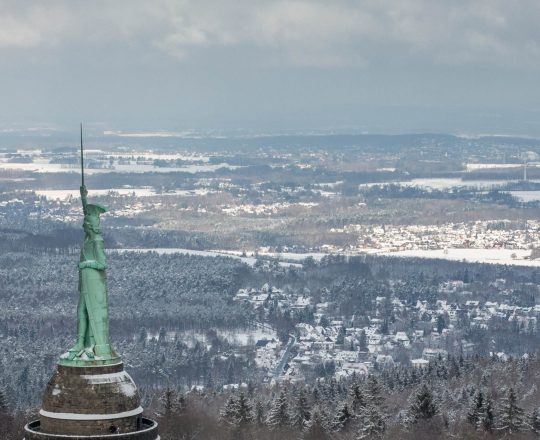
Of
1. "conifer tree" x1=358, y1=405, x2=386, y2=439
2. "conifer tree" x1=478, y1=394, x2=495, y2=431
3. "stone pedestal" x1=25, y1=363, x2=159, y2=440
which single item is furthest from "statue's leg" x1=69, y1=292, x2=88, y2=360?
"conifer tree" x1=478, y1=394, x2=495, y2=431

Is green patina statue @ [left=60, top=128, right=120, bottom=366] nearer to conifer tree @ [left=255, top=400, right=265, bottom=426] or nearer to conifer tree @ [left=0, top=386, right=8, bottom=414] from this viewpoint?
conifer tree @ [left=0, top=386, right=8, bottom=414]

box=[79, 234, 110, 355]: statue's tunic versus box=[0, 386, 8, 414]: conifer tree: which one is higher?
box=[79, 234, 110, 355]: statue's tunic

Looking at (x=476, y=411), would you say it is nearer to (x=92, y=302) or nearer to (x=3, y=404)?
(x=3, y=404)

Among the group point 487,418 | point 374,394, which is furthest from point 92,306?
point 374,394

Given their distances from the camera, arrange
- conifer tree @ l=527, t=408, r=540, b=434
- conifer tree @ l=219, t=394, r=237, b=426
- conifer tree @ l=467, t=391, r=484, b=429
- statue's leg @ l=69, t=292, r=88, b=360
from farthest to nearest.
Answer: conifer tree @ l=219, t=394, r=237, b=426, conifer tree @ l=467, t=391, r=484, b=429, conifer tree @ l=527, t=408, r=540, b=434, statue's leg @ l=69, t=292, r=88, b=360

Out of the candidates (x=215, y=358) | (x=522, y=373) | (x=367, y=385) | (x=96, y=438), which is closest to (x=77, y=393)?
(x=96, y=438)

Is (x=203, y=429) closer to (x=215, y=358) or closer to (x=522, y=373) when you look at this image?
(x=522, y=373)

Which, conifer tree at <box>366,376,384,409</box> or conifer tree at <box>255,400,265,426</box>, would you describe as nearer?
conifer tree at <box>255,400,265,426</box>

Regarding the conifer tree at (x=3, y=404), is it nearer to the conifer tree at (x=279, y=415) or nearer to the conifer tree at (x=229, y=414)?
the conifer tree at (x=229, y=414)
